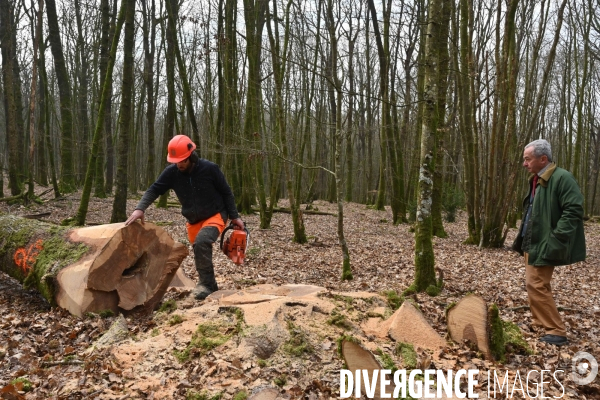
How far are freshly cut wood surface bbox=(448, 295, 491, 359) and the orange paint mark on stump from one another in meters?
4.67

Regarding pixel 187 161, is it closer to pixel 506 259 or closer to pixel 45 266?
pixel 45 266

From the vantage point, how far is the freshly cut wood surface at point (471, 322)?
13.2 feet

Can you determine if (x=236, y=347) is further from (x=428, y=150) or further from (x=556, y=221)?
(x=428, y=150)

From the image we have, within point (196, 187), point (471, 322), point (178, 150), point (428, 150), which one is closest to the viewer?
point (471, 322)

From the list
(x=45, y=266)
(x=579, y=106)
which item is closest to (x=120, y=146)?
(x=45, y=266)

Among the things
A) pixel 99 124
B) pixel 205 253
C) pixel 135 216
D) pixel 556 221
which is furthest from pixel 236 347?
pixel 99 124

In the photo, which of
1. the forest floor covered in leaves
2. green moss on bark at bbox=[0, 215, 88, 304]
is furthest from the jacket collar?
green moss on bark at bbox=[0, 215, 88, 304]

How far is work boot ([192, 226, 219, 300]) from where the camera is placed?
17.0 feet

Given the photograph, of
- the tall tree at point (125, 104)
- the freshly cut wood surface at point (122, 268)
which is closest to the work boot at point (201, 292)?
the freshly cut wood surface at point (122, 268)

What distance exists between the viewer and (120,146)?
10.6 metres

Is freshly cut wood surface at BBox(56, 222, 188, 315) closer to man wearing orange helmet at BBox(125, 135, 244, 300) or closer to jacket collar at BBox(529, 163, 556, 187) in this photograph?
man wearing orange helmet at BBox(125, 135, 244, 300)

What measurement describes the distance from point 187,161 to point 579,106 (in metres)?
20.6

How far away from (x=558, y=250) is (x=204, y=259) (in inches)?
145

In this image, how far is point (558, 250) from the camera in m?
4.29
